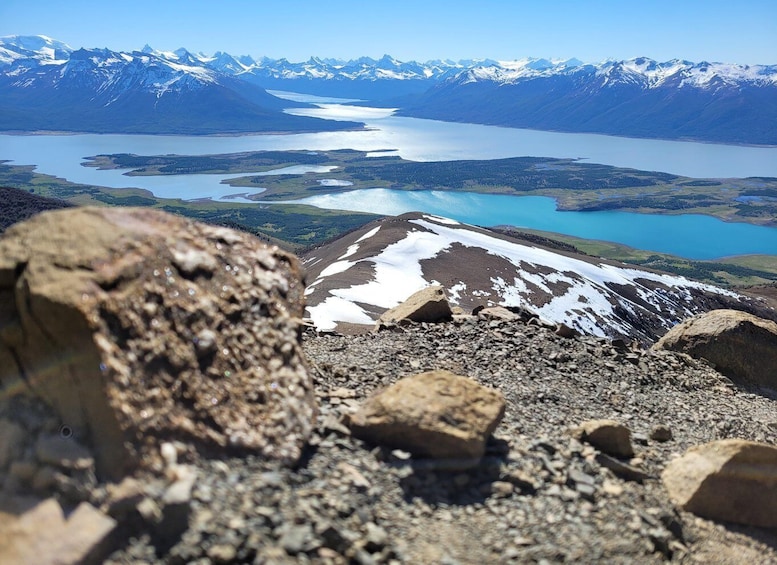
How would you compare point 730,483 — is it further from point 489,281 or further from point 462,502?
point 489,281

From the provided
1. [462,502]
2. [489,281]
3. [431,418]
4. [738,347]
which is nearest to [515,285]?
[489,281]

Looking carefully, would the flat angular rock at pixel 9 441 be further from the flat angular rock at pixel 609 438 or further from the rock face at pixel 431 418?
the flat angular rock at pixel 609 438

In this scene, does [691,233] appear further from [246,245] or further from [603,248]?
[246,245]

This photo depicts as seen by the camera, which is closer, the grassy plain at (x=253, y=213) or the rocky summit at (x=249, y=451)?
the rocky summit at (x=249, y=451)

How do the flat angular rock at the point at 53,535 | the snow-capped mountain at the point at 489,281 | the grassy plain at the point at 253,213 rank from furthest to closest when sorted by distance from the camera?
1. the grassy plain at the point at 253,213
2. the snow-capped mountain at the point at 489,281
3. the flat angular rock at the point at 53,535

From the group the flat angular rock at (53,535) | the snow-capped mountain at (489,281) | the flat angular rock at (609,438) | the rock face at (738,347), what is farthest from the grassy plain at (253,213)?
the flat angular rock at (53,535)
